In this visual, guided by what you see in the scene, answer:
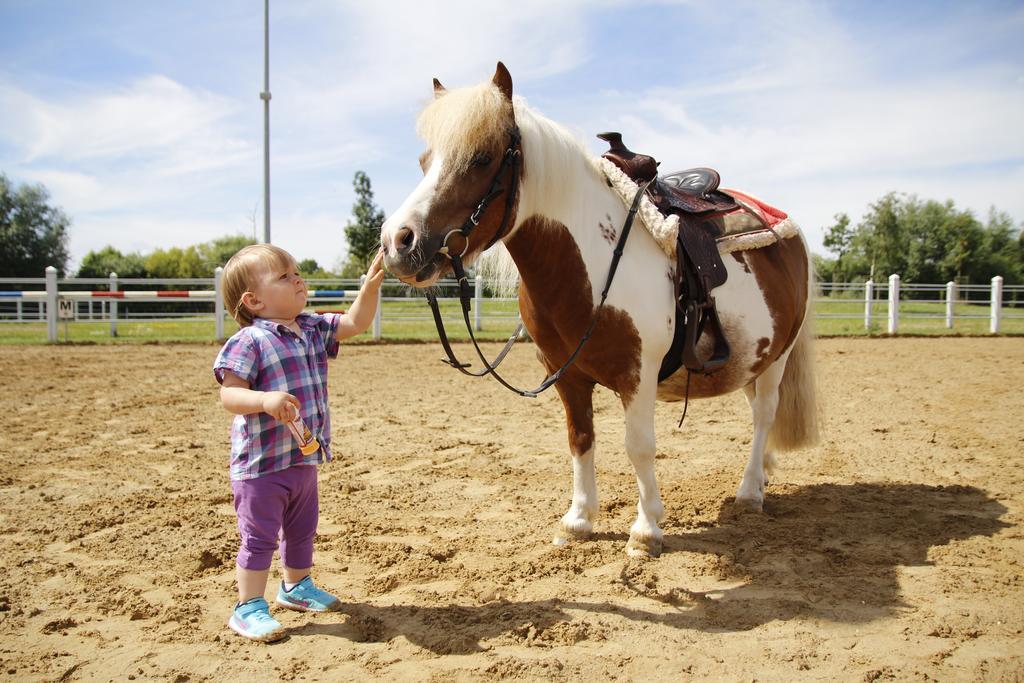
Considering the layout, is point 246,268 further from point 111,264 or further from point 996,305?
point 111,264

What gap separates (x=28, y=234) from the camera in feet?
110

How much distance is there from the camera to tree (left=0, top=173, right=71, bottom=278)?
3269 centimetres

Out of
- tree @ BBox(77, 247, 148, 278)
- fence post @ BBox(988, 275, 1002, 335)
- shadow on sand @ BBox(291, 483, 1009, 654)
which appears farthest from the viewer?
tree @ BBox(77, 247, 148, 278)

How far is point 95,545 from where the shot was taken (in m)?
3.12

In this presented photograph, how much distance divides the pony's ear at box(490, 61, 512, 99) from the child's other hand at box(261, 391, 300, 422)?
1.46m

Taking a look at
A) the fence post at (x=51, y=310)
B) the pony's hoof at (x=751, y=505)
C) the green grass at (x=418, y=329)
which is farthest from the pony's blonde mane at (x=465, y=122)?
the fence post at (x=51, y=310)

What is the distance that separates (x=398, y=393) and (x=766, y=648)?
5810 mm

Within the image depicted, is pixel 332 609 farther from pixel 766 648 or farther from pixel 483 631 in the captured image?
pixel 766 648

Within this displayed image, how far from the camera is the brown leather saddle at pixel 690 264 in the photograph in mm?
3006

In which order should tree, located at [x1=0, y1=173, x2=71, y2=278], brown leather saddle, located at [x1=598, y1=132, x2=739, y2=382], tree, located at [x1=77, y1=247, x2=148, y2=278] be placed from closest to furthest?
brown leather saddle, located at [x1=598, y1=132, x2=739, y2=382] < tree, located at [x1=0, y1=173, x2=71, y2=278] < tree, located at [x1=77, y1=247, x2=148, y2=278]

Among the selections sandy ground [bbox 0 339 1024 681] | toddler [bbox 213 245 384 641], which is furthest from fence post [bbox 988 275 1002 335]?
toddler [bbox 213 245 384 641]

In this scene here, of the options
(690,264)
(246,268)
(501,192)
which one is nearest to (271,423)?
(246,268)

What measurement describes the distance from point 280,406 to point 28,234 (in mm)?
40086

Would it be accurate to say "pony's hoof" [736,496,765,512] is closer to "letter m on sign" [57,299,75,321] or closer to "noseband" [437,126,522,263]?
"noseband" [437,126,522,263]
